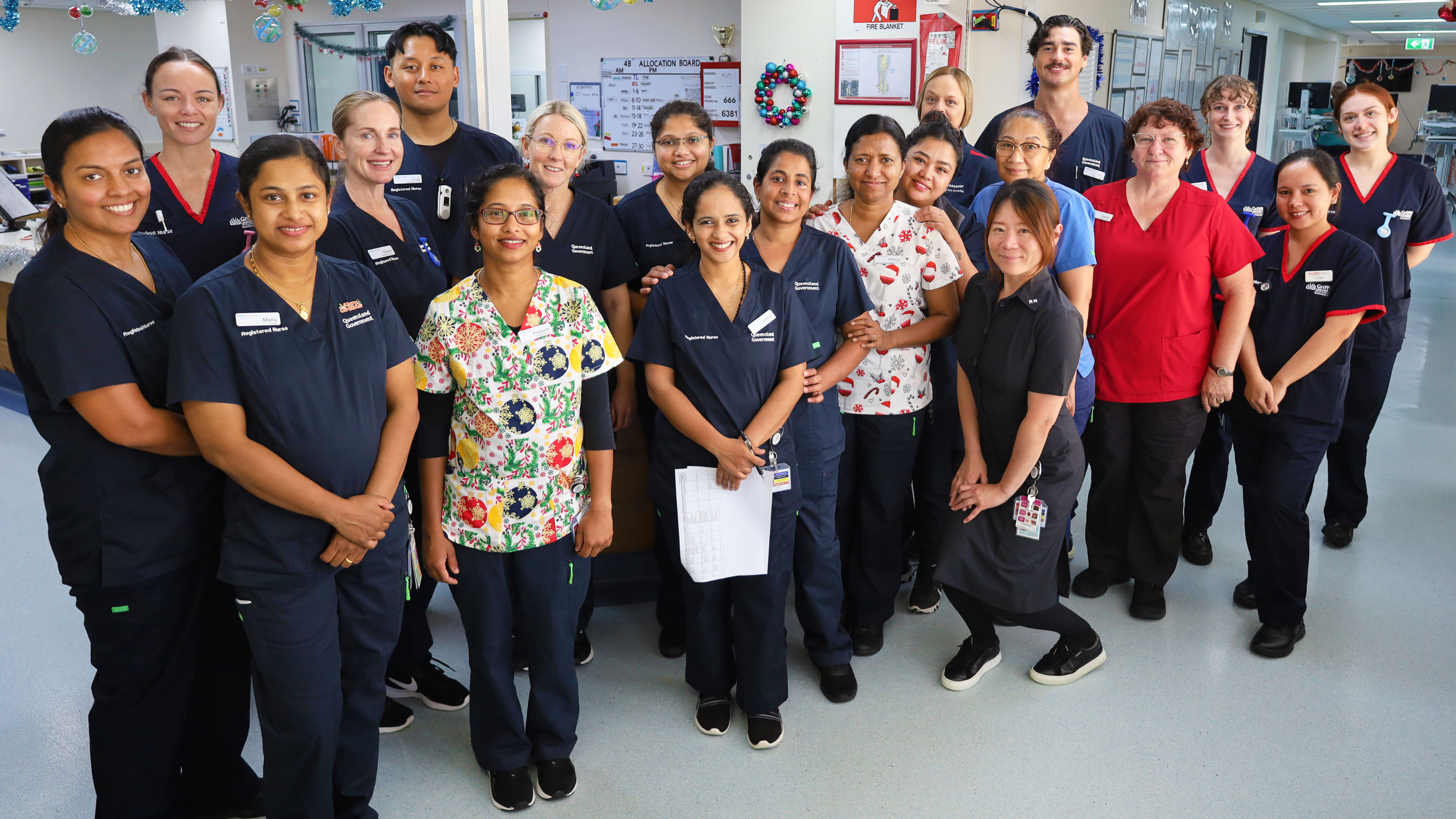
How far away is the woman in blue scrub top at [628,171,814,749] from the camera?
7.25ft

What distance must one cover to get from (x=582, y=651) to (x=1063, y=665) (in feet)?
4.47

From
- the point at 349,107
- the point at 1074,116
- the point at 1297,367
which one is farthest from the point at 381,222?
the point at 1297,367

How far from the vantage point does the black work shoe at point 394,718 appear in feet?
8.07

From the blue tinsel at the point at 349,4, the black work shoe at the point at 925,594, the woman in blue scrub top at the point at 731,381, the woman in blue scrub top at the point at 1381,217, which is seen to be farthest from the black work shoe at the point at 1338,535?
the blue tinsel at the point at 349,4

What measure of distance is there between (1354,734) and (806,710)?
4.51 feet

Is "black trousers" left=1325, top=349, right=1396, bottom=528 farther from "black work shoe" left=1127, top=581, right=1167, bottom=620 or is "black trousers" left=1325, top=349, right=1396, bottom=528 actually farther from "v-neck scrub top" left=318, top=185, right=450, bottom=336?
"v-neck scrub top" left=318, top=185, right=450, bottom=336

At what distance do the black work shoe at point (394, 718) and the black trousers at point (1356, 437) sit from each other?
3.19 m

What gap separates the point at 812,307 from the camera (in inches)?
94.4

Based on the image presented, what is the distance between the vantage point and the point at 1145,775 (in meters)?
2.26

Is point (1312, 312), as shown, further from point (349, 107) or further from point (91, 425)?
point (91, 425)

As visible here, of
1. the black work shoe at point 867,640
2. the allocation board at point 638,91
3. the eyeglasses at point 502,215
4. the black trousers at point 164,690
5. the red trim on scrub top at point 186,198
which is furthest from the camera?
the allocation board at point 638,91

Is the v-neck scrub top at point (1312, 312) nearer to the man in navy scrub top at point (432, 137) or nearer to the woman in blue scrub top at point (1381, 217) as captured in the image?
the woman in blue scrub top at point (1381, 217)

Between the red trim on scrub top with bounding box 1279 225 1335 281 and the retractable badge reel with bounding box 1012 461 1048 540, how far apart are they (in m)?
1.09

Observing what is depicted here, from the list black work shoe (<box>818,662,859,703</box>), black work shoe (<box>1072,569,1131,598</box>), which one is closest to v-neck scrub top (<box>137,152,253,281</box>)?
black work shoe (<box>818,662,859,703</box>)
